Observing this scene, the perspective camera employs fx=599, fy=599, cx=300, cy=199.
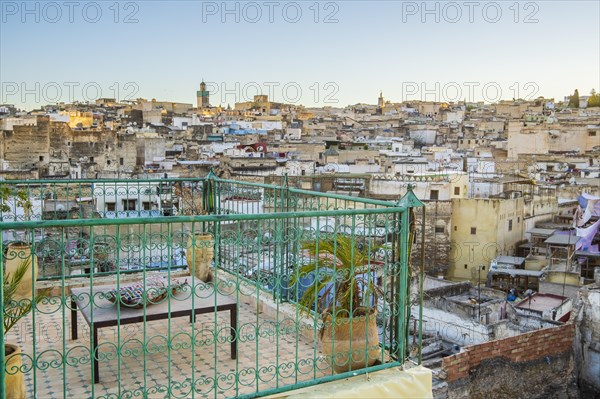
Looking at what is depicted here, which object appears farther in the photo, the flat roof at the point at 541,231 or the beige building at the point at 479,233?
the flat roof at the point at 541,231

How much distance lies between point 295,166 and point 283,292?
2673 cm

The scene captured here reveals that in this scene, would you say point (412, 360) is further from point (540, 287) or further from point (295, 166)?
point (295, 166)

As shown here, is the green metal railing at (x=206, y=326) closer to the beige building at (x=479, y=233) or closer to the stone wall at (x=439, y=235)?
the stone wall at (x=439, y=235)

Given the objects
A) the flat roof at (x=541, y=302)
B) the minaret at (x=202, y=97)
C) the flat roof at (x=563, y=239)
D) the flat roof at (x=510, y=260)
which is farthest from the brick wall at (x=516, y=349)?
the minaret at (x=202, y=97)

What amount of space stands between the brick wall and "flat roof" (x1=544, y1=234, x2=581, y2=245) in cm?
1084

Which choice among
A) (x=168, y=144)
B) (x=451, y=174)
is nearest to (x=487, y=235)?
(x=451, y=174)

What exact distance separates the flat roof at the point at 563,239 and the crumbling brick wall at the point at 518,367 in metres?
10.8

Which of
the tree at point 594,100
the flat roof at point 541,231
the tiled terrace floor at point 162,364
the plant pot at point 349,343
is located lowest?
the flat roof at point 541,231

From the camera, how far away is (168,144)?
152 feet

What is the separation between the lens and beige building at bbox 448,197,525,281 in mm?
26828

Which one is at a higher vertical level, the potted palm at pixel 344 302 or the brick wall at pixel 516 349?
the potted palm at pixel 344 302

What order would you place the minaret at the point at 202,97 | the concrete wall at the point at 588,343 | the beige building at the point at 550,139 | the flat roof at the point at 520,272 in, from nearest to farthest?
the concrete wall at the point at 588,343 → the flat roof at the point at 520,272 → the beige building at the point at 550,139 → the minaret at the point at 202,97

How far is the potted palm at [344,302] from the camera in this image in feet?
14.1

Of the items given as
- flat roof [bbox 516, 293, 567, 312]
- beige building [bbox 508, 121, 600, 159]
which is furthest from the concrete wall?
beige building [bbox 508, 121, 600, 159]
